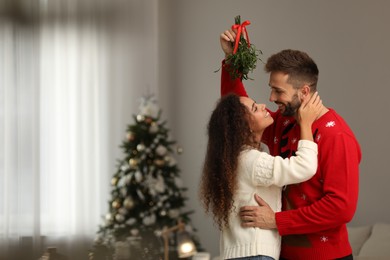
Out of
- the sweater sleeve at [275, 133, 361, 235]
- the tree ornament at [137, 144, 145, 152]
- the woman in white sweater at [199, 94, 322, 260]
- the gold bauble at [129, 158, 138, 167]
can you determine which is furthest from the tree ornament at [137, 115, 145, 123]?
the sweater sleeve at [275, 133, 361, 235]

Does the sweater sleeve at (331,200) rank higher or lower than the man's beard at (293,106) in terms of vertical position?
lower

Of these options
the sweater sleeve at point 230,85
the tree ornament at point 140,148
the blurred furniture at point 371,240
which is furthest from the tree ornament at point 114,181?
the sweater sleeve at point 230,85

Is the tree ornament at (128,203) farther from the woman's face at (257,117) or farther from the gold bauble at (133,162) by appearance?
the woman's face at (257,117)

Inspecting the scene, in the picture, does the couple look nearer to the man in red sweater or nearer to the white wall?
the man in red sweater

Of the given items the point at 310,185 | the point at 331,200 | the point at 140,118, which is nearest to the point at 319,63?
the point at 140,118

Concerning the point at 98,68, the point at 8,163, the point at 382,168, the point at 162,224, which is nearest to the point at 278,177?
the point at 382,168

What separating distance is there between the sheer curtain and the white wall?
690 mm

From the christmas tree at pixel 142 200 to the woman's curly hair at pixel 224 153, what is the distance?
12.6ft

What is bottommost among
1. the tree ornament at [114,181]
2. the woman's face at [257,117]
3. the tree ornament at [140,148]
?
the tree ornament at [114,181]

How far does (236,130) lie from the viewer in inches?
106

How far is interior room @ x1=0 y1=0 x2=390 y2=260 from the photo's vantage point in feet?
18.8

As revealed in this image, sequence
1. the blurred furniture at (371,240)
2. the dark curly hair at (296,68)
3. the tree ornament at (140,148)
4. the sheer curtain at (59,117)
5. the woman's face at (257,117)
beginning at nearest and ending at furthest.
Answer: the woman's face at (257,117)
the dark curly hair at (296,68)
the blurred furniture at (371,240)
the sheer curtain at (59,117)
the tree ornament at (140,148)

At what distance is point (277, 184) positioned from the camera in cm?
266

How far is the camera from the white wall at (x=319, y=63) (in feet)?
18.6
